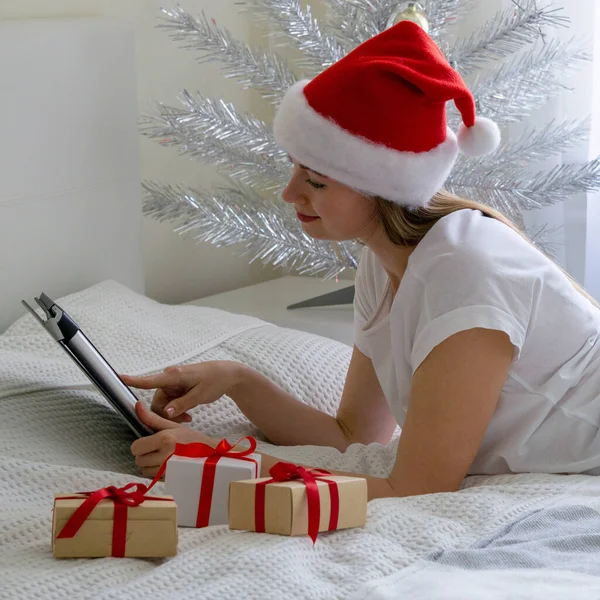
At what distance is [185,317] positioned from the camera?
1.51 metres

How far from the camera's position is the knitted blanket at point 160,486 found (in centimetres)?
79

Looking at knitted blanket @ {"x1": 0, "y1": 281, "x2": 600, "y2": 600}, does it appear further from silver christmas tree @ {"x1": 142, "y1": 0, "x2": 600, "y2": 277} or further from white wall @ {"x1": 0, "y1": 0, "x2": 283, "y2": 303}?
white wall @ {"x1": 0, "y1": 0, "x2": 283, "y2": 303}

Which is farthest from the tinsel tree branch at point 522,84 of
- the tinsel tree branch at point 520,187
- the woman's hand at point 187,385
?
the woman's hand at point 187,385

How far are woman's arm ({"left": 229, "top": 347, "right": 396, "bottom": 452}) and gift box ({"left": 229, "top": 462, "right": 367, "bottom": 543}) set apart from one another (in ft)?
1.30

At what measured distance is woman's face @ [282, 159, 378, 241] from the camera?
1.16 m

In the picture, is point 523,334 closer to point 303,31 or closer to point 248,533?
point 248,533

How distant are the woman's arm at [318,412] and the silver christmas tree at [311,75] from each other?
1.71ft

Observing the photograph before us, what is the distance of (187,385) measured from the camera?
1250mm

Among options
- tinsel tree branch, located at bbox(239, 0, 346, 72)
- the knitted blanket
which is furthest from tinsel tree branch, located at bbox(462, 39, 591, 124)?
the knitted blanket

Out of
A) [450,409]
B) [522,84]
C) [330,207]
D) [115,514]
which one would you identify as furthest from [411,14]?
[115,514]

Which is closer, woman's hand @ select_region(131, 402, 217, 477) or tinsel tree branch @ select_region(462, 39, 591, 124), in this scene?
woman's hand @ select_region(131, 402, 217, 477)

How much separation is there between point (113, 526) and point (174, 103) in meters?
1.50

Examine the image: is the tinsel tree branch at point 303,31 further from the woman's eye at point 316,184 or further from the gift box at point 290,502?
the gift box at point 290,502

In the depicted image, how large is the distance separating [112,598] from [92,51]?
1.17 m
